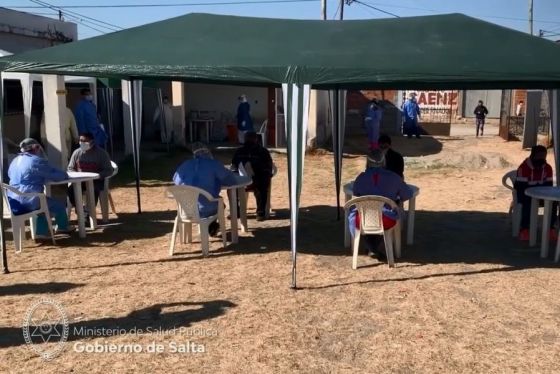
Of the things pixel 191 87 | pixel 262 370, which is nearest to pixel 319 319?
pixel 262 370

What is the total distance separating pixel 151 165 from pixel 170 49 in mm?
7891

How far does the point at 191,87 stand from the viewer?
62.2 feet

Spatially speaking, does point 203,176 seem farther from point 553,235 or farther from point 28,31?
point 28,31

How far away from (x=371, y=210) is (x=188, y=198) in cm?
186

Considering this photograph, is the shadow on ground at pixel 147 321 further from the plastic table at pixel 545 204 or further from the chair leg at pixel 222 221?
the plastic table at pixel 545 204

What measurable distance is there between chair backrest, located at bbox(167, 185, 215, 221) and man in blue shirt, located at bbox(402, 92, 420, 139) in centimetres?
1454

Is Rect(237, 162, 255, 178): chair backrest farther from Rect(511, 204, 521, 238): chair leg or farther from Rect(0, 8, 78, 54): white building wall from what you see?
Rect(0, 8, 78, 54): white building wall

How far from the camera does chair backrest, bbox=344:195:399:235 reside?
18.0ft

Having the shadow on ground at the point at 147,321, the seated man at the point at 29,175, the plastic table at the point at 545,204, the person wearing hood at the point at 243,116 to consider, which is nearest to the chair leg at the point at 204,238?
the shadow on ground at the point at 147,321

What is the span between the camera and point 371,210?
18.3 feet

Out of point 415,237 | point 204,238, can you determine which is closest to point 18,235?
point 204,238

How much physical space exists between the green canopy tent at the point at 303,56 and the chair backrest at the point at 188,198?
3.70ft

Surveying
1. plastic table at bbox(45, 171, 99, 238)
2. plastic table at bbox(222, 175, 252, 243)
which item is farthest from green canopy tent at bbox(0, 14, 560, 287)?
plastic table at bbox(45, 171, 99, 238)

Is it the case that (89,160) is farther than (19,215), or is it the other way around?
(89,160)
